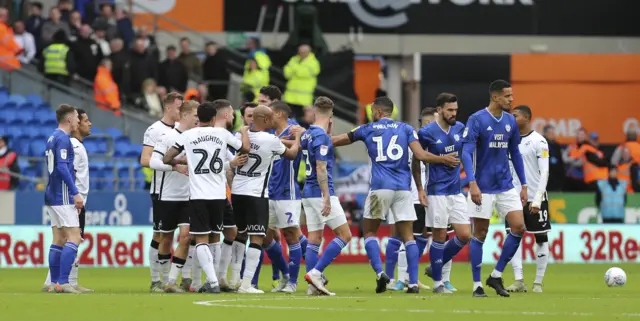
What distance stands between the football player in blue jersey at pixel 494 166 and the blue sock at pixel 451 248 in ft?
1.88

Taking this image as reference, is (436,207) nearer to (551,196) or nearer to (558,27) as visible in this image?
(551,196)

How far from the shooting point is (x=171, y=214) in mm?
17797

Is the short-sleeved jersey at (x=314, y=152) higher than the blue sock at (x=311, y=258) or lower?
higher

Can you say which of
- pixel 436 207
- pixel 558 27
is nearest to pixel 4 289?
pixel 436 207

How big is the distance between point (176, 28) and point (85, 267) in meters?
10.7

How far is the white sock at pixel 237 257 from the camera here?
59.3ft

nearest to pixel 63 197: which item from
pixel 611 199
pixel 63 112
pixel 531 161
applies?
pixel 63 112

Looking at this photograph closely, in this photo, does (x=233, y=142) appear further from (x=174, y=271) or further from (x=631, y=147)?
(x=631, y=147)

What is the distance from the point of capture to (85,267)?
2581 cm

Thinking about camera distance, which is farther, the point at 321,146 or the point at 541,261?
the point at 541,261

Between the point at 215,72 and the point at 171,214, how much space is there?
15.2 meters

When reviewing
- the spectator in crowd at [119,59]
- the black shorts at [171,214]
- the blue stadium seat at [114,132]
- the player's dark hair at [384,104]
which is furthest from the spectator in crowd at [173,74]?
the player's dark hair at [384,104]

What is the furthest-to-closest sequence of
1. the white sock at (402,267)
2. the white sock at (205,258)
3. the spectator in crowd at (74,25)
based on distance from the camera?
the spectator in crowd at (74,25) → the white sock at (402,267) → the white sock at (205,258)

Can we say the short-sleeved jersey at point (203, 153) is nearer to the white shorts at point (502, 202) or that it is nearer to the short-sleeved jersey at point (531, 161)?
the white shorts at point (502, 202)
